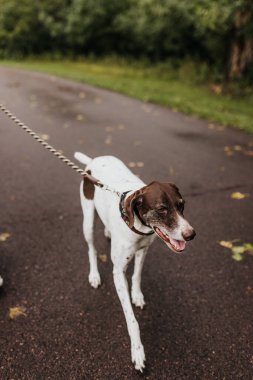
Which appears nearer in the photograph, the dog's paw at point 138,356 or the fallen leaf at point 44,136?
the dog's paw at point 138,356

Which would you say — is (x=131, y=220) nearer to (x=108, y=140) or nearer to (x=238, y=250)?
(x=238, y=250)

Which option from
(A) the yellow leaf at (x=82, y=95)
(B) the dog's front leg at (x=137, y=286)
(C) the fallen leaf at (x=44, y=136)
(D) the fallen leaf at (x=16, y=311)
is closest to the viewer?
(D) the fallen leaf at (x=16, y=311)

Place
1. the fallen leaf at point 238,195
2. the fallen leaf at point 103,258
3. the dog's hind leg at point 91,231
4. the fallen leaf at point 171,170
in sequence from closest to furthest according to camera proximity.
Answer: the dog's hind leg at point 91,231, the fallen leaf at point 103,258, the fallen leaf at point 238,195, the fallen leaf at point 171,170

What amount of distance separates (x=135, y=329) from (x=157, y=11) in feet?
47.9

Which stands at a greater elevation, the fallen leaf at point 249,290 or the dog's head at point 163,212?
the dog's head at point 163,212

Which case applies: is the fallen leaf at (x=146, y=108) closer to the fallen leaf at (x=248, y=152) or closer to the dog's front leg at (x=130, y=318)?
the fallen leaf at (x=248, y=152)

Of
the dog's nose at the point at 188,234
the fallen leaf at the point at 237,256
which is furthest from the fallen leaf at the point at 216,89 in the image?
the dog's nose at the point at 188,234

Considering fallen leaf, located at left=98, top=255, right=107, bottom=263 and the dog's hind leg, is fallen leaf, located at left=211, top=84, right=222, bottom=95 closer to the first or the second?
fallen leaf, located at left=98, top=255, right=107, bottom=263

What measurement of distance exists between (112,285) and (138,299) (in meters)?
0.36

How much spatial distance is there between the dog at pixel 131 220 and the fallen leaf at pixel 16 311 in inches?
27.3

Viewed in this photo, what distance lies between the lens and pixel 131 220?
261 centimetres

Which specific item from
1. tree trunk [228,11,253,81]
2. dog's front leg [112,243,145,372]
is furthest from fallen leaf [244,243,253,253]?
tree trunk [228,11,253,81]

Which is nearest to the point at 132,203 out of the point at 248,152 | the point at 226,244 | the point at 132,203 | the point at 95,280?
the point at 132,203

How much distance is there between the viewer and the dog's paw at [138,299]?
11.3 feet
